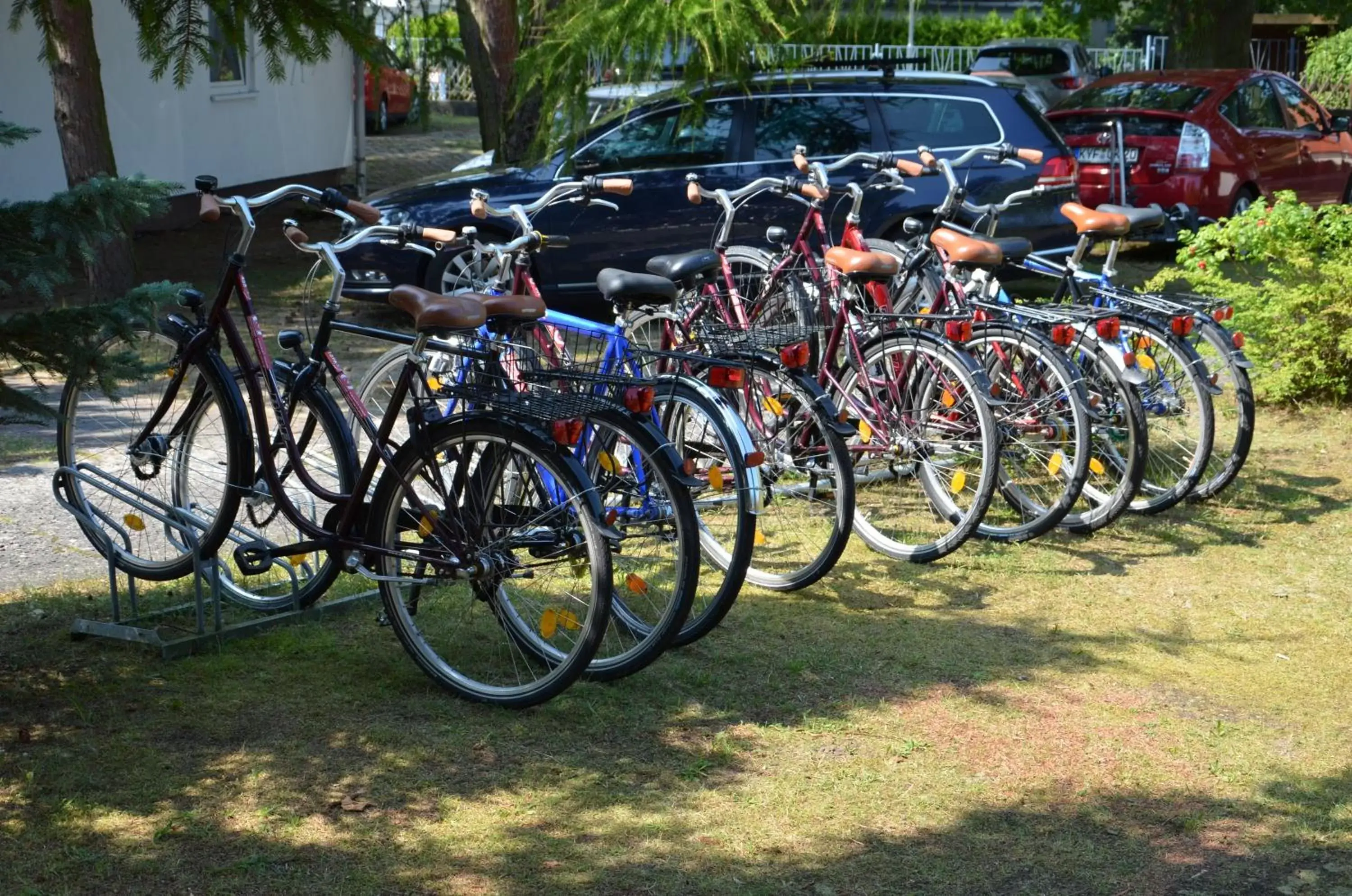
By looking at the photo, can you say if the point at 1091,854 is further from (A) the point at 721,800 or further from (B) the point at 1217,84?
(B) the point at 1217,84

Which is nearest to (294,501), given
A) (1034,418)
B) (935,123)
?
(1034,418)

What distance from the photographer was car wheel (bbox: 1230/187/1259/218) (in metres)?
14.0

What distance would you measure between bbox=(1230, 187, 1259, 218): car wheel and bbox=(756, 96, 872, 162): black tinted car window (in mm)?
4529

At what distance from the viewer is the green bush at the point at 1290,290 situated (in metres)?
8.59

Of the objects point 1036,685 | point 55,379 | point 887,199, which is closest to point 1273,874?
point 1036,685

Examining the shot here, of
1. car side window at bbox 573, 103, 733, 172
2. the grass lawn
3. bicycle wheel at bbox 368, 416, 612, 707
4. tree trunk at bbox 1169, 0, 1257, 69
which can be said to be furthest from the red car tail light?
tree trunk at bbox 1169, 0, 1257, 69

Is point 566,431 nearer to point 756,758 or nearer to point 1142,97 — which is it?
point 756,758

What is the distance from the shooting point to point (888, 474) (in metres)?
6.60

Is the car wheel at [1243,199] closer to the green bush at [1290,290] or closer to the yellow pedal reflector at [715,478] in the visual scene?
the green bush at [1290,290]

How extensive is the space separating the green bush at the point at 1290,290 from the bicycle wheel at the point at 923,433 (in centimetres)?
278

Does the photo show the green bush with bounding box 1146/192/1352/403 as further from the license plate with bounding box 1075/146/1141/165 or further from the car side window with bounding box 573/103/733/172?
the license plate with bounding box 1075/146/1141/165

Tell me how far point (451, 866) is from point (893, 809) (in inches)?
44.9

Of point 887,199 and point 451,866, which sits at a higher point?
point 887,199

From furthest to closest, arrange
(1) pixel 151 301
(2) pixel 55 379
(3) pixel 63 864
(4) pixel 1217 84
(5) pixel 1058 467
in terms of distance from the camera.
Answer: (4) pixel 1217 84
(5) pixel 1058 467
(2) pixel 55 379
(1) pixel 151 301
(3) pixel 63 864
